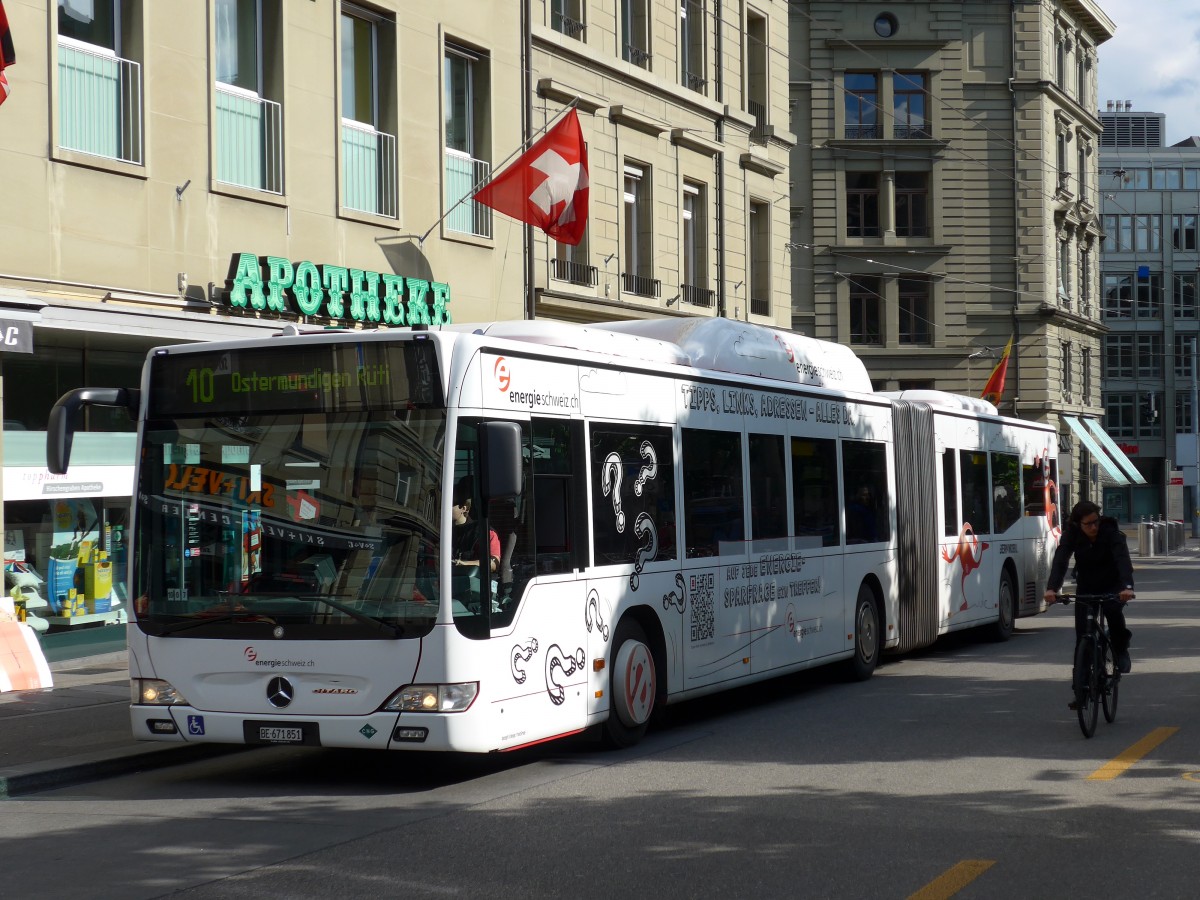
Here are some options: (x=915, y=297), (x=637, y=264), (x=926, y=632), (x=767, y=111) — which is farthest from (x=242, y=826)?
(x=915, y=297)

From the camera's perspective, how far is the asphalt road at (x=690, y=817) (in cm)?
716

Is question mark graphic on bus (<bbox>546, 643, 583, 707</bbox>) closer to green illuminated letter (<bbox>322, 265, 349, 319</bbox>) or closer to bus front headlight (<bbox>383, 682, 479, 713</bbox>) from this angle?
bus front headlight (<bbox>383, 682, 479, 713</bbox>)

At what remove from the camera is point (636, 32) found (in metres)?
28.6

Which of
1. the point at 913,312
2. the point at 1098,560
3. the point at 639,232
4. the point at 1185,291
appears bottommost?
the point at 1098,560

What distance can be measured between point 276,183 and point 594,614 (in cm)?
1026

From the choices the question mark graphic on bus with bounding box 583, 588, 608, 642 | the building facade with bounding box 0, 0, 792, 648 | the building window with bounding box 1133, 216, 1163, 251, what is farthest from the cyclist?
the building window with bounding box 1133, 216, 1163, 251

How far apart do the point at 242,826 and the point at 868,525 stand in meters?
8.88

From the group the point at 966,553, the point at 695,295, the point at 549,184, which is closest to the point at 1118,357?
the point at 695,295

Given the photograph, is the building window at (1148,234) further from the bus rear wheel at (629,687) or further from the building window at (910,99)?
the bus rear wheel at (629,687)

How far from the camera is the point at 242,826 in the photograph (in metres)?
8.66

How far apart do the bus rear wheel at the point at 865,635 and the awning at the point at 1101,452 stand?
4636cm

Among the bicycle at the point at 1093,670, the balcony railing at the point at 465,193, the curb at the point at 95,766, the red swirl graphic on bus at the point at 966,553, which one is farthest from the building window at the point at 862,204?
the curb at the point at 95,766

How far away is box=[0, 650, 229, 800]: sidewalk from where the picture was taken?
10.2m

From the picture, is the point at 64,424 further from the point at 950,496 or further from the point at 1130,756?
the point at 950,496
